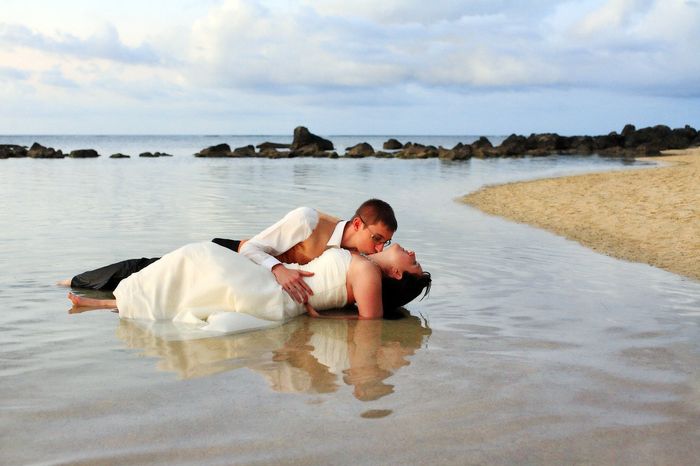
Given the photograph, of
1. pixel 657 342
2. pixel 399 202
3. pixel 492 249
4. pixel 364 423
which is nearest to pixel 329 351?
pixel 364 423

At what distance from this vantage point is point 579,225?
542 inches

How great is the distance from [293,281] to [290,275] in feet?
0.20

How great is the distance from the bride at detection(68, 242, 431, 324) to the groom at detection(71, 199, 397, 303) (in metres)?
0.10

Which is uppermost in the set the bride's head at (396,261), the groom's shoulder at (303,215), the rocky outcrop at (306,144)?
the rocky outcrop at (306,144)

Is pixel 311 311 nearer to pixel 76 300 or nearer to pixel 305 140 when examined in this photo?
pixel 76 300

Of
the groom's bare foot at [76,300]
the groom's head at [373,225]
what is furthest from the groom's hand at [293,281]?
the groom's bare foot at [76,300]

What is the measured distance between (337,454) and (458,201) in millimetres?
16150

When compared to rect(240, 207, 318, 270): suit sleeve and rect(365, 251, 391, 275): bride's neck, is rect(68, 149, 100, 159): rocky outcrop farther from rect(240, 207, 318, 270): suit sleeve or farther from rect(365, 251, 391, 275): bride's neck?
rect(365, 251, 391, 275): bride's neck

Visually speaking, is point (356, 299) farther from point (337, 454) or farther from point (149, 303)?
point (337, 454)

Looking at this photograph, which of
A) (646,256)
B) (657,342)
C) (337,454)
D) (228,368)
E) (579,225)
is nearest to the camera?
(337,454)

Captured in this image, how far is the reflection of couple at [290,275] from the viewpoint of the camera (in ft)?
20.2

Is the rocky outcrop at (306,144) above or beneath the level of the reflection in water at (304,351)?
above

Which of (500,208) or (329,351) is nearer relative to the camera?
(329,351)

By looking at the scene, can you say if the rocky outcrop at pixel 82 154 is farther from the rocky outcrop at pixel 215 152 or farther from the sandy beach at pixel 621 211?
the sandy beach at pixel 621 211
